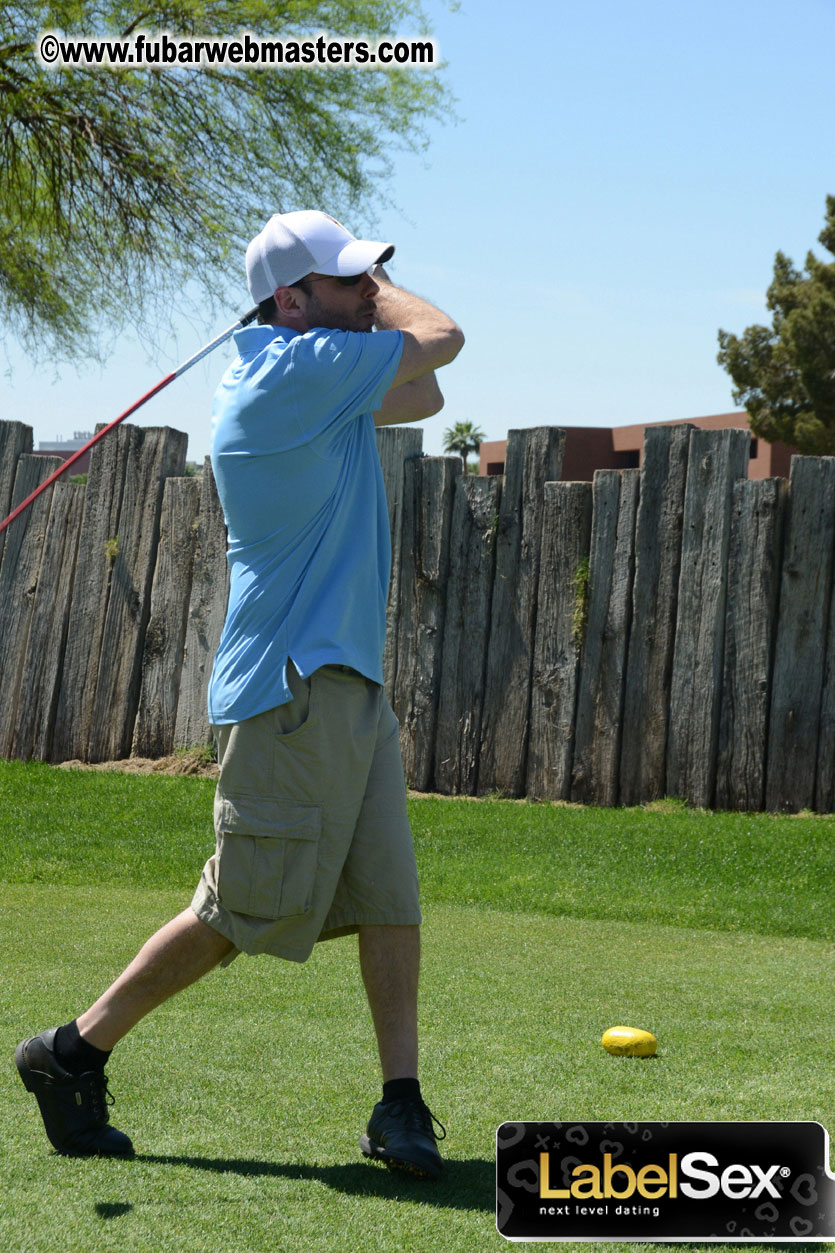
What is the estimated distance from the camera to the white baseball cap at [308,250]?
3.01 m

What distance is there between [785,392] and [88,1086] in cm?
3654

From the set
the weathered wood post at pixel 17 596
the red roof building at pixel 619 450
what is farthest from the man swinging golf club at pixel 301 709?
the red roof building at pixel 619 450

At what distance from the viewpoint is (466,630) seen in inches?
339

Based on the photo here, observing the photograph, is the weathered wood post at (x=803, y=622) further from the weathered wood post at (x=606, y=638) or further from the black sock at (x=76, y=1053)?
the black sock at (x=76, y=1053)

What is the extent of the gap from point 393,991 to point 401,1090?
22cm

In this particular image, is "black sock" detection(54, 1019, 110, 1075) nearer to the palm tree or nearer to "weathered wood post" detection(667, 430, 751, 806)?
"weathered wood post" detection(667, 430, 751, 806)

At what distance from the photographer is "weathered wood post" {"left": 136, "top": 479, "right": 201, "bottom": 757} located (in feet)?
30.7

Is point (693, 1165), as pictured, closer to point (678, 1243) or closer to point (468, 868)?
point (678, 1243)

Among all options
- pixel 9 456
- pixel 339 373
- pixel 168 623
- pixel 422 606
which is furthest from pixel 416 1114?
pixel 9 456

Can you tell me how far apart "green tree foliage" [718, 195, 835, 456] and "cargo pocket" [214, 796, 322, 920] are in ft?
107

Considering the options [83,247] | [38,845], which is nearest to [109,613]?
[38,845]

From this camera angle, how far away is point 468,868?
6.84 meters

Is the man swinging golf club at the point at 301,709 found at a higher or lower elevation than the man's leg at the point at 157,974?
higher

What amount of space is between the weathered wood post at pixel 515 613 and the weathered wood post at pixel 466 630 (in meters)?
0.06
